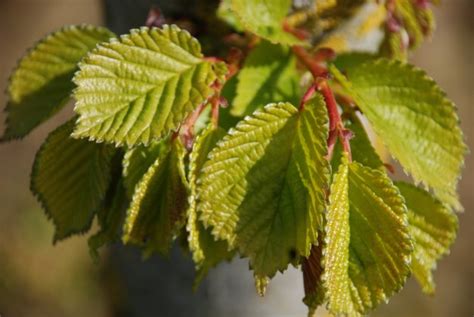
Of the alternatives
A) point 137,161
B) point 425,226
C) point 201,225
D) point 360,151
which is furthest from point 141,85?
point 425,226

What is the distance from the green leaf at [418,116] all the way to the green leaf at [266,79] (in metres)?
0.10

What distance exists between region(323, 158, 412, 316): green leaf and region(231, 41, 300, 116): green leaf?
0.22m

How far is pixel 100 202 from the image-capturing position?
3.36 feet

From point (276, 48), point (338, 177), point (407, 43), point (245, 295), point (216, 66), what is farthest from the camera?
point (245, 295)

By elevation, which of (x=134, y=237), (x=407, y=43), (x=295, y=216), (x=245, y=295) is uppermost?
(x=407, y=43)

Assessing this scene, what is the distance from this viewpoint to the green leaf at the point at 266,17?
101 centimetres

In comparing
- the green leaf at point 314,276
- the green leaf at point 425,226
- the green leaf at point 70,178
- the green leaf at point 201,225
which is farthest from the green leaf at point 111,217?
the green leaf at point 425,226

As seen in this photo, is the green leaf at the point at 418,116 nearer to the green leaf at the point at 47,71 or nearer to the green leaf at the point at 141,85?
the green leaf at the point at 141,85

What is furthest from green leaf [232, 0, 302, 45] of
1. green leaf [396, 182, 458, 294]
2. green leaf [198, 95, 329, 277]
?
green leaf [396, 182, 458, 294]

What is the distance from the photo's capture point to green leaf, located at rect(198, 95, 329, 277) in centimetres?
87

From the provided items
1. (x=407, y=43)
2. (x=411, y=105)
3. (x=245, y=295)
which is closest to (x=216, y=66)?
(x=411, y=105)

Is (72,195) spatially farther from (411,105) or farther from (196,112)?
(411,105)

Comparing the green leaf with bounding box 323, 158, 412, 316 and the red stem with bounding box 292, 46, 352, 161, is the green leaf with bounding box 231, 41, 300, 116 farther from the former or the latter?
the green leaf with bounding box 323, 158, 412, 316

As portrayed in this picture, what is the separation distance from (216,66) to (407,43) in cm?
48
